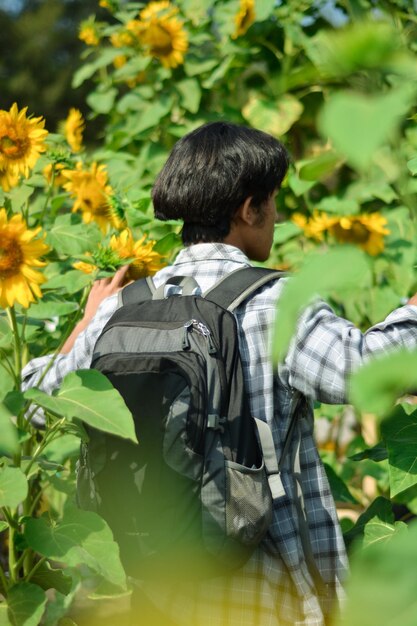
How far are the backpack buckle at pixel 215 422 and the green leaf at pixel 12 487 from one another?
286mm

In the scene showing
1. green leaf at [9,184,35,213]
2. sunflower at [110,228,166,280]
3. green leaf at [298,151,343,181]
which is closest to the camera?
green leaf at [298,151,343,181]

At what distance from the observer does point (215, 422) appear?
1.33 m

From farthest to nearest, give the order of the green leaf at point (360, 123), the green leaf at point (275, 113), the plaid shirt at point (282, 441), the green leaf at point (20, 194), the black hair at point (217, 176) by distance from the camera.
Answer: the green leaf at point (275, 113)
the green leaf at point (20, 194)
the black hair at point (217, 176)
the plaid shirt at point (282, 441)
the green leaf at point (360, 123)

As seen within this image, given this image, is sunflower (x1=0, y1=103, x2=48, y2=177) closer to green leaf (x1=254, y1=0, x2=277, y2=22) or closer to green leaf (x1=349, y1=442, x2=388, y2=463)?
green leaf (x1=349, y1=442, x2=388, y2=463)

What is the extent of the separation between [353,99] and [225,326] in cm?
98

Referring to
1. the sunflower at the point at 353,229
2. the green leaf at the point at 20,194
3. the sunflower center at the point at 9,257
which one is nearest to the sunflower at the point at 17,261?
the sunflower center at the point at 9,257

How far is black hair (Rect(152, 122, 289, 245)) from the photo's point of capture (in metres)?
1.56

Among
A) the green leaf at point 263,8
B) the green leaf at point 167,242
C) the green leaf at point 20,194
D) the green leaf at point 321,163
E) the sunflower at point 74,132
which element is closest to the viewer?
the green leaf at point 321,163

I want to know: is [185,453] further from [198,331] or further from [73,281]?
[73,281]

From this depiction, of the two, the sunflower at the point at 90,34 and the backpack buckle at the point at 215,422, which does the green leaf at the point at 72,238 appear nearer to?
the backpack buckle at the point at 215,422

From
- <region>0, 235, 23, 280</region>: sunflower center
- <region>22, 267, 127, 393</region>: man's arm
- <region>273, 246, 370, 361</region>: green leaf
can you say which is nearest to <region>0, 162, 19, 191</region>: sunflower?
<region>22, 267, 127, 393</region>: man's arm

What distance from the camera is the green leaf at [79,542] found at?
1341 mm

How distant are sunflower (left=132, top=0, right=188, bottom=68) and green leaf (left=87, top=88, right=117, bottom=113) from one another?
0.39 meters

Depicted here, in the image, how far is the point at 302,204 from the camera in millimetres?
3379
